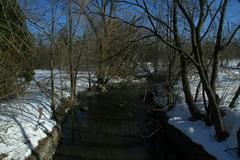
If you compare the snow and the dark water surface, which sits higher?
the snow

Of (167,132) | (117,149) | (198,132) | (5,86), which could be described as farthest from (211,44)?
(5,86)

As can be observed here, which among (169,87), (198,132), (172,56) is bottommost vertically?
(198,132)

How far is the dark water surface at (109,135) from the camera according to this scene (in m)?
14.5

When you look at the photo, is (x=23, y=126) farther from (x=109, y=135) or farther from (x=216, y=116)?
(x=216, y=116)

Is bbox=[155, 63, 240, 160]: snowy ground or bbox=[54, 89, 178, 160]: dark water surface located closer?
bbox=[155, 63, 240, 160]: snowy ground

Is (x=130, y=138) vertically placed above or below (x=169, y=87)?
below

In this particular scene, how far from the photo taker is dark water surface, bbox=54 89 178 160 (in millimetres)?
14461

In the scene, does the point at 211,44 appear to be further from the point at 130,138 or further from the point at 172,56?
the point at 130,138

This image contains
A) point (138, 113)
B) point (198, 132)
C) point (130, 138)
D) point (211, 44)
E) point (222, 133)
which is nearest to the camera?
point (222, 133)

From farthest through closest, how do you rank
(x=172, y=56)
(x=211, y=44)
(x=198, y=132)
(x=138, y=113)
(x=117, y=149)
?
1. (x=138, y=113)
2. (x=172, y=56)
3. (x=211, y=44)
4. (x=117, y=149)
5. (x=198, y=132)

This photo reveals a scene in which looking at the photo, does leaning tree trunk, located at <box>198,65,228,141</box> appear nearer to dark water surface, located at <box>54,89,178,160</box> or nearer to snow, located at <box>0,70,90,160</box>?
dark water surface, located at <box>54,89,178,160</box>

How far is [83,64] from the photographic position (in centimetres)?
3222

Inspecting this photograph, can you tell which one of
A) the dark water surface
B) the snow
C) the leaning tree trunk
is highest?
the leaning tree trunk

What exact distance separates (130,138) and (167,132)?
1797 mm
